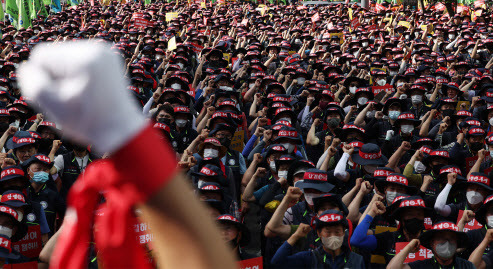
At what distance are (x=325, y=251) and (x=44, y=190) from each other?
3.41 metres

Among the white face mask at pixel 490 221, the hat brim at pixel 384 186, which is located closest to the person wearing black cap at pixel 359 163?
the hat brim at pixel 384 186

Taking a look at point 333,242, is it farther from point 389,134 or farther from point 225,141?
point 389,134

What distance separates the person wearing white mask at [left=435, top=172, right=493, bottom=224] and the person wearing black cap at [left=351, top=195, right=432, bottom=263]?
0.79m

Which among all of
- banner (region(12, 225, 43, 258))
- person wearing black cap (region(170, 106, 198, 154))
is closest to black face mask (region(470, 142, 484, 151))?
person wearing black cap (region(170, 106, 198, 154))

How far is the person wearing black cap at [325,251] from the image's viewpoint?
529 centimetres

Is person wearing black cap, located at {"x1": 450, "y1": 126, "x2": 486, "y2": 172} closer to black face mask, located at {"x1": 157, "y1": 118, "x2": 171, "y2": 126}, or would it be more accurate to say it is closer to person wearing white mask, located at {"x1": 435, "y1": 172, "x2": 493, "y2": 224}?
person wearing white mask, located at {"x1": 435, "y1": 172, "x2": 493, "y2": 224}

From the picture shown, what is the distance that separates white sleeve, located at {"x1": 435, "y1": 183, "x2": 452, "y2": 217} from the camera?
6926 mm

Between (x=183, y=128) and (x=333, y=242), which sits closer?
(x=333, y=242)

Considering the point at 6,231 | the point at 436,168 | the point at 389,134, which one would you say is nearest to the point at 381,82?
the point at 389,134

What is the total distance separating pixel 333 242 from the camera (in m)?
5.43

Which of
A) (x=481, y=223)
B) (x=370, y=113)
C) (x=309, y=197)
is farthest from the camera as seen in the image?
(x=370, y=113)

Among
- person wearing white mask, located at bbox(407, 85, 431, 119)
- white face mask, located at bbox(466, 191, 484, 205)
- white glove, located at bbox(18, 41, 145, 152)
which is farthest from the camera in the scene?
person wearing white mask, located at bbox(407, 85, 431, 119)

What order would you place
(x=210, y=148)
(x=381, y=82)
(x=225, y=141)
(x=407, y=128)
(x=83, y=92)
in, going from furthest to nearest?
(x=381, y=82) → (x=407, y=128) → (x=225, y=141) → (x=210, y=148) → (x=83, y=92)

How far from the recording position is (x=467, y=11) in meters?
25.1
